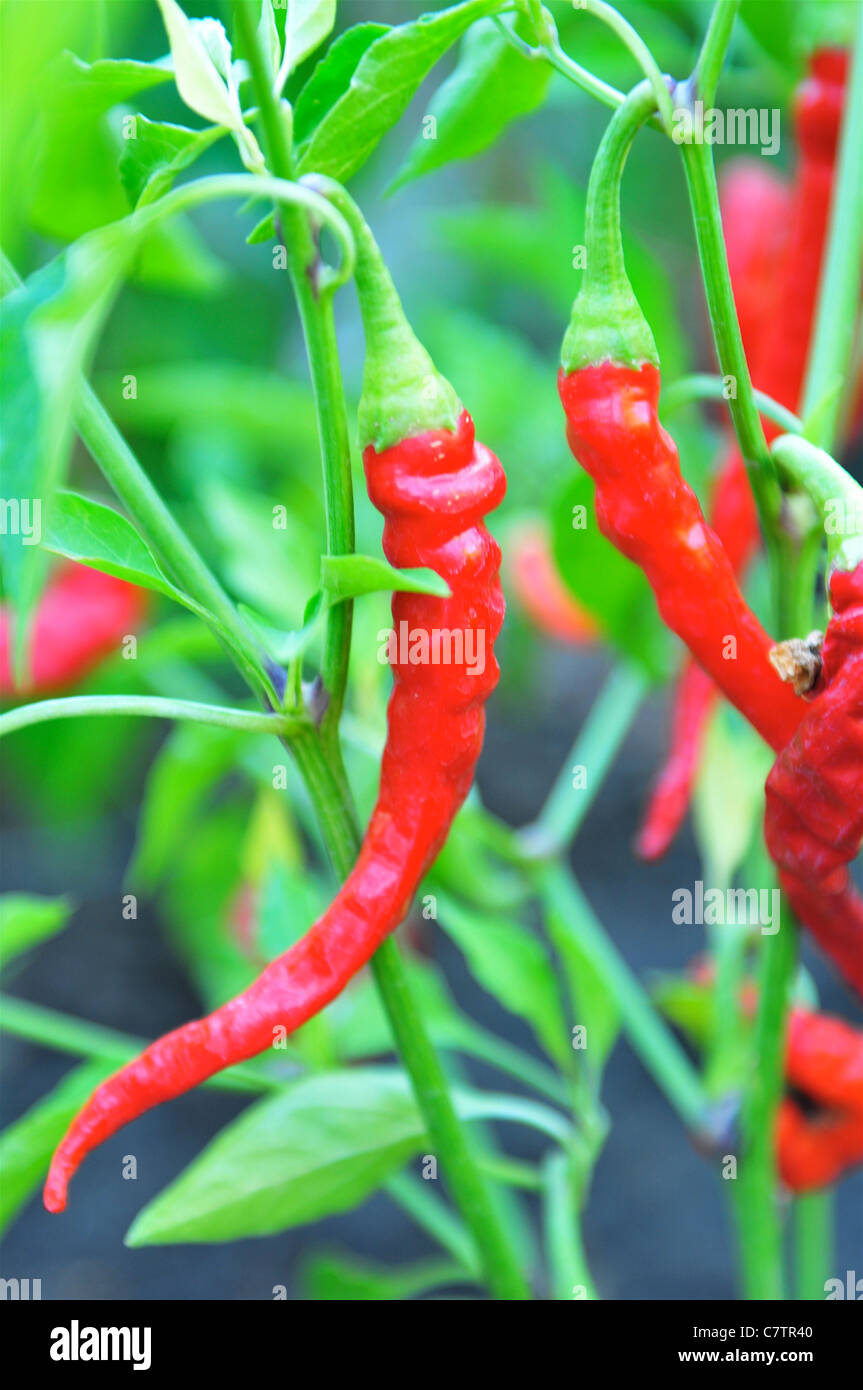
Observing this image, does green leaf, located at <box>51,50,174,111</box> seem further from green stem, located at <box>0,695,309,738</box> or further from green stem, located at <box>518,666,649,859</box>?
green stem, located at <box>518,666,649,859</box>

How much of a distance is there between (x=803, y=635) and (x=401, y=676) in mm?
169

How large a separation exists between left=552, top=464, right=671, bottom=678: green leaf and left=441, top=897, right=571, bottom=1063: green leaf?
19cm

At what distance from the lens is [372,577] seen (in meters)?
0.42

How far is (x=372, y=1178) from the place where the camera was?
627 millimetres

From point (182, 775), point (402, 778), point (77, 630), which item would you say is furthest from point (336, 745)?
point (77, 630)

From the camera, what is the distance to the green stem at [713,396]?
51cm

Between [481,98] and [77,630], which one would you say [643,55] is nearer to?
[481,98]

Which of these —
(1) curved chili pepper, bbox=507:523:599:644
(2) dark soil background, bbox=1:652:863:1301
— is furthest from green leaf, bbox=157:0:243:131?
(2) dark soil background, bbox=1:652:863:1301

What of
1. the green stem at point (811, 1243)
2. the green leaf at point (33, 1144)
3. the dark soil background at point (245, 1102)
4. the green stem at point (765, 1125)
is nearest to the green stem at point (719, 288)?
the green stem at point (765, 1125)

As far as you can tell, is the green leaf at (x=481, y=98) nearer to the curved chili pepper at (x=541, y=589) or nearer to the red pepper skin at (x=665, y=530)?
the red pepper skin at (x=665, y=530)

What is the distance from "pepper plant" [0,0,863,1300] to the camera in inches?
16.9

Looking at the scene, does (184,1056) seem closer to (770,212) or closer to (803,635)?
(803,635)

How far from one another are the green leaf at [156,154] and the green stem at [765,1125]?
37cm

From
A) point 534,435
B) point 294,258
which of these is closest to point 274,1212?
point 294,258
